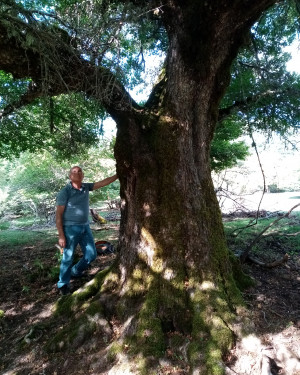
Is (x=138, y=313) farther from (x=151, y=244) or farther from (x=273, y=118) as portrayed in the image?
(x=273, y=118)

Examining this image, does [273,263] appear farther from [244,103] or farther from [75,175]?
[75,175]

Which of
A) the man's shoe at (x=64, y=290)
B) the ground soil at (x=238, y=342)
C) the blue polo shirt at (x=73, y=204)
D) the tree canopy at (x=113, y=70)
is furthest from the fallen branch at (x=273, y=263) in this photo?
the man's shoe at (x=64, y=290)

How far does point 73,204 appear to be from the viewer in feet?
13.4

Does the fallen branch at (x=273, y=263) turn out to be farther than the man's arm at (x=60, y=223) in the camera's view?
Yes

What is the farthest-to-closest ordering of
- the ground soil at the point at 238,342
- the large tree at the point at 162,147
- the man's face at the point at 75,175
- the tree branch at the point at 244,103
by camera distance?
the tree branch at the point at 244,103 < the man's face at the point at 75,175 < the large tree at the point at 162,147 < the ground soil at the point at 238,342

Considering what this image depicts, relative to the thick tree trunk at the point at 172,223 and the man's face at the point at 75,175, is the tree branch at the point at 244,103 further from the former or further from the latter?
the man's face at the point at 75,175

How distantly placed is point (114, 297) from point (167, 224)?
1.22m

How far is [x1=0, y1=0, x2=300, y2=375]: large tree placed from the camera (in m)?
2.80

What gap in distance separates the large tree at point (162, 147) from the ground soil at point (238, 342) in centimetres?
36

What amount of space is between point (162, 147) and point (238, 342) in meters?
2.35

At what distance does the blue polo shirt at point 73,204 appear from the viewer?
4.02 m

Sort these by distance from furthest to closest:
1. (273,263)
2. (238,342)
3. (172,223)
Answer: (273,263) < (172,223) < (238,342)

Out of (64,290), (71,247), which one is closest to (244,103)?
(71,247)

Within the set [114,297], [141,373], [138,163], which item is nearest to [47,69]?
[138,163]
